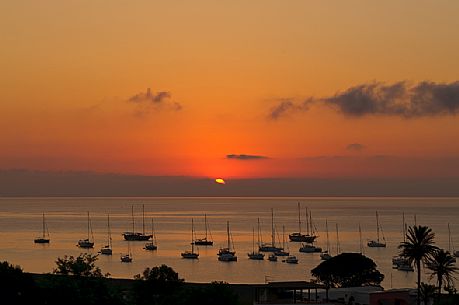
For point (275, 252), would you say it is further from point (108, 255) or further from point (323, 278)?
point (323, 278)

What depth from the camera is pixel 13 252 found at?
196 meters

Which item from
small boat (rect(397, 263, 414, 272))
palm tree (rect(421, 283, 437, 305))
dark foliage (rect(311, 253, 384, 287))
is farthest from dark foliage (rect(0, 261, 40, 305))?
small boat (rect(397, 263, 414, 272))

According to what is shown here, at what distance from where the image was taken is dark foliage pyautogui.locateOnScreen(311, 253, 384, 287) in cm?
9382

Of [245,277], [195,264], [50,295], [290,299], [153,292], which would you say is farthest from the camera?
[195,264]

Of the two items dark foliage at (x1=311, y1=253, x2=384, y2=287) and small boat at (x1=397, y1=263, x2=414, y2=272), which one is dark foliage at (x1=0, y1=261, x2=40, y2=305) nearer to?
dark foliage at (x1=311, y1=253, x2=384, y2=287)

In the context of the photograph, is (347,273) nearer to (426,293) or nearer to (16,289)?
(426,293)

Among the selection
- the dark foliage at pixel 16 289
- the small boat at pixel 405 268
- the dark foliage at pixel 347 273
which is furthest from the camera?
the small boat at pixel 405 268

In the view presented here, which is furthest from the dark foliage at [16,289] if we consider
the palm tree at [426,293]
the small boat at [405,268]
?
the small boat at [405,268]

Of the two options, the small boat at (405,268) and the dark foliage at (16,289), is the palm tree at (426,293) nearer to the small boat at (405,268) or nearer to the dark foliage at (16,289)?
the dark foliage at (16,289)

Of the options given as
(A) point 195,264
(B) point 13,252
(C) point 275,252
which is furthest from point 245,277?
(B) point 13,252

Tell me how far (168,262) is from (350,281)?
8588cm

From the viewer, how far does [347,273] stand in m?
93.9

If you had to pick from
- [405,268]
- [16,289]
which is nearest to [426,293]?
[16,289]

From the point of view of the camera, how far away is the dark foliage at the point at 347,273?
3694 inches
